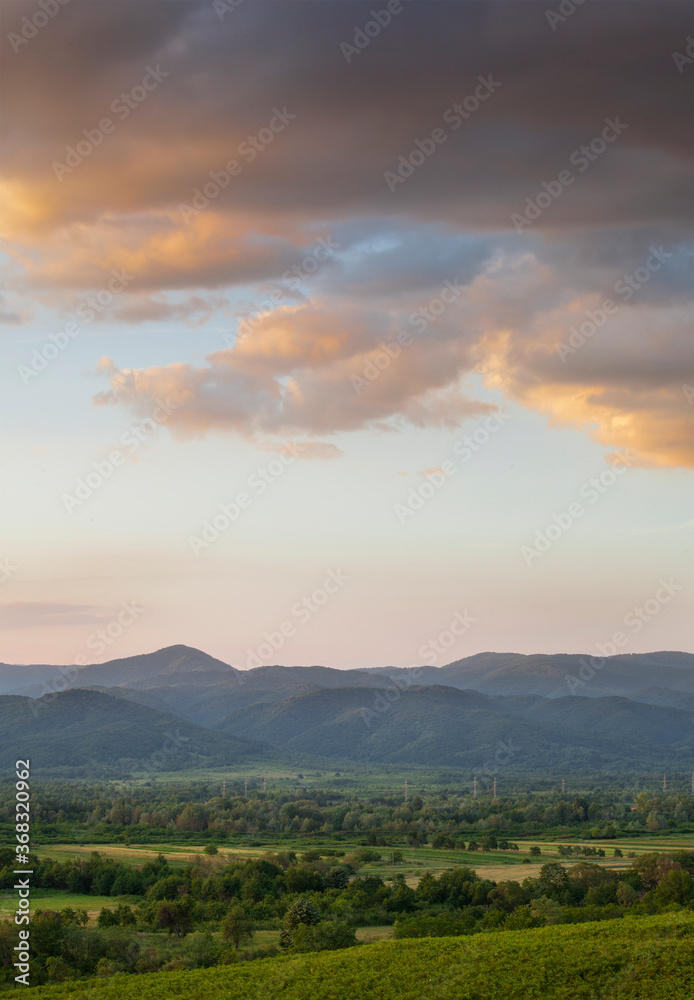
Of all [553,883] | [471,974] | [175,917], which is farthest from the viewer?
[553,883]

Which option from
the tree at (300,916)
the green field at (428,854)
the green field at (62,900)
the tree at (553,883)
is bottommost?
the green field at (428,854)

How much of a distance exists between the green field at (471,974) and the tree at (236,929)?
9.06 meters

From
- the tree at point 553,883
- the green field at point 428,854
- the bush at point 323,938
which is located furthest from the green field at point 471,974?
the green field at point 428,854

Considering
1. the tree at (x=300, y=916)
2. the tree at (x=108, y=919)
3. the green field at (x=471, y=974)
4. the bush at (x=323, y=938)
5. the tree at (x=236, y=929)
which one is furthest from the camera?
the tree at (x=108, y=919)

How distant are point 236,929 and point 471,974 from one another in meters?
19.0

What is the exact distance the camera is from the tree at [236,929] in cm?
4812

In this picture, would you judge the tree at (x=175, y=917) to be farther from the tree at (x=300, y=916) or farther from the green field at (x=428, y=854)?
the green field at (x=428, y=854)

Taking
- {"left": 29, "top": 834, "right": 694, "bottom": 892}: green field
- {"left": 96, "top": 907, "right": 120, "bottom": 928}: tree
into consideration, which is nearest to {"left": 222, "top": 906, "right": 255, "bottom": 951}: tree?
{"left": 96, "top": 907, "right": 120, "bottom": 928}: tree

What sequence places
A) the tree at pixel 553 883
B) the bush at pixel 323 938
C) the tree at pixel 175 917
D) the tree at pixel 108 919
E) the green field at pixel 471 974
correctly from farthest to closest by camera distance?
the tree at pixel 553 883 → the tree at pixel 175 917 → the tree at pixel 108 919 → the bush at pixel 323 938 → the green field at pixel 471 974

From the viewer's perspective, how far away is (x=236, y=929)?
48.5 m

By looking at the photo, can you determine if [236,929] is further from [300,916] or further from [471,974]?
[471,974]

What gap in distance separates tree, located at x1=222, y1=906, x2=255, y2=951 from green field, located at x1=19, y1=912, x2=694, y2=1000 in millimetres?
9058

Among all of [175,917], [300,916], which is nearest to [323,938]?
[300,916]

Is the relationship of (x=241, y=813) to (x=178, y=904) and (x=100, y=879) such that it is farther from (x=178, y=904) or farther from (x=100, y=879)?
(x=178, y=904)
